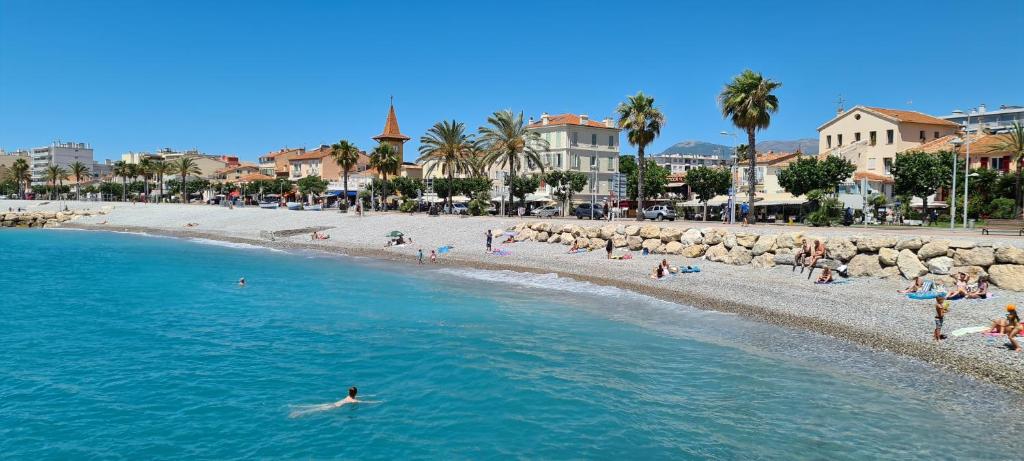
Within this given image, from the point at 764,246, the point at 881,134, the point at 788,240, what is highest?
the point at 881,134

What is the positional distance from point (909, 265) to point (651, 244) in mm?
13424

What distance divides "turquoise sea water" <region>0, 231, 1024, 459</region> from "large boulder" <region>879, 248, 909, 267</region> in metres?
7.81

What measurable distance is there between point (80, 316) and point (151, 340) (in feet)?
18.4

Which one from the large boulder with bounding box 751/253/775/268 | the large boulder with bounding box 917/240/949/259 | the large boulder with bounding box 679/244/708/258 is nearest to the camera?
the large boulder with bounding box 917/240/949/259

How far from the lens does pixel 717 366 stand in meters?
16.0

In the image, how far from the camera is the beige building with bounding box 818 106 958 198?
2530 inches

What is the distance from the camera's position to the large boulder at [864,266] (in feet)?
81.0

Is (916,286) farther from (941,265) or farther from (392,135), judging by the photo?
(392,135)

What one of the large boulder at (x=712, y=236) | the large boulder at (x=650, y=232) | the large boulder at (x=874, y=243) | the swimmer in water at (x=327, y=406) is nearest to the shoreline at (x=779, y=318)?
the large boulder at (x=650, y=232)

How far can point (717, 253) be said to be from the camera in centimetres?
3119

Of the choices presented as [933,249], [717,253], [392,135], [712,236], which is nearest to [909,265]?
[933,249]

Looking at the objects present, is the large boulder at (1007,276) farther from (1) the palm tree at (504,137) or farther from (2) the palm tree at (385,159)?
(2) the palm tree at (385,159)

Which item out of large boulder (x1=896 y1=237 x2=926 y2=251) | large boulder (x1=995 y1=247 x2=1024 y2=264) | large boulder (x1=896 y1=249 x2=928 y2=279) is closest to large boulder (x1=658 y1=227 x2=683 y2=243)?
large boulder (x1=896 y1=237 x2=926 y2=251)

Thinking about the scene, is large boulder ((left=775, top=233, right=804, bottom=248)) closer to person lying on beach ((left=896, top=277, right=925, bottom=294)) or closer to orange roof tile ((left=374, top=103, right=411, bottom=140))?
person lying on beach ((left=896, top=277, right=925, bottom=294))
